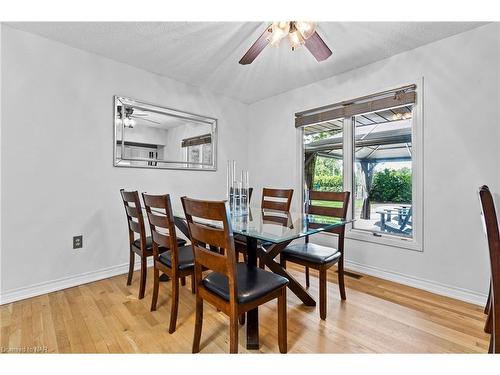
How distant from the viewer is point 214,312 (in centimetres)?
192

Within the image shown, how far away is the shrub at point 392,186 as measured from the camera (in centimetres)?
257

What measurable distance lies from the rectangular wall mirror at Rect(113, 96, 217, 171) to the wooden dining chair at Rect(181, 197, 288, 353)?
1.78 metres

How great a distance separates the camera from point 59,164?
2.34 metres

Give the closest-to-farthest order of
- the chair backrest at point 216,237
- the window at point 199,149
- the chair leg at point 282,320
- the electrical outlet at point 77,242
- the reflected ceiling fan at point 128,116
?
the chair backrest at point 216,237
the chair leg at point 282,320
the electrical outlet at point 77,242
the reflected ceiling fan at point 128,116
the window at point 199,149

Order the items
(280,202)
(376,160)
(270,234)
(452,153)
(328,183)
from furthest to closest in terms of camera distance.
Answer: (328,183), (376,160), (280,202), (452,153), (270,234)

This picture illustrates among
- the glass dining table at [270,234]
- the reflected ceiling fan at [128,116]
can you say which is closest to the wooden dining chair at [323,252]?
the glass dining table at [270,234]

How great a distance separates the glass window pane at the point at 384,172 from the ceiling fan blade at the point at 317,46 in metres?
1.23

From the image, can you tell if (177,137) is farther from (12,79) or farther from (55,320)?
(55,320)

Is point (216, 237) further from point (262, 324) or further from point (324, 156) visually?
point (324, 156)

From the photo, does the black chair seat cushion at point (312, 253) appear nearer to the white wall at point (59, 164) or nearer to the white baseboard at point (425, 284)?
the white baseboard at point (425, 284)

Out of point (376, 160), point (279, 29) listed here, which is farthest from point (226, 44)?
point (376, 160)

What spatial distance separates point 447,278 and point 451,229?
443 mm

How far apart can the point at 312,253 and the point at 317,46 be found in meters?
1.55

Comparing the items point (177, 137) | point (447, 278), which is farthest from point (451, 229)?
point (177, 137)
